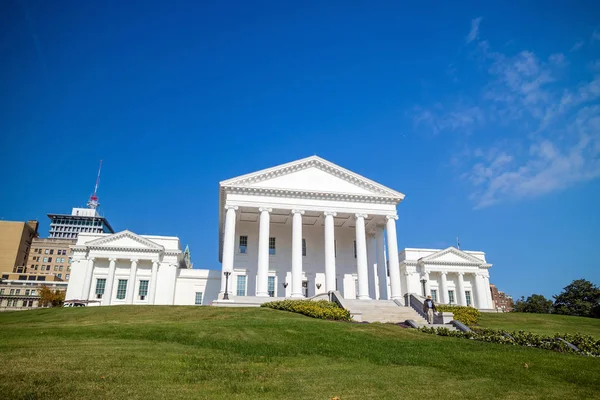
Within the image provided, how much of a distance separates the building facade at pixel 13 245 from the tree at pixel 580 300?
129m

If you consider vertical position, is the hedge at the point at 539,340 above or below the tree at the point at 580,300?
below

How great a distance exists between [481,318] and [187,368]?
2653 centimetres

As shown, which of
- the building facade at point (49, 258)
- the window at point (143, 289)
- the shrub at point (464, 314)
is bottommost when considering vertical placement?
the shrub at point (464, 314)

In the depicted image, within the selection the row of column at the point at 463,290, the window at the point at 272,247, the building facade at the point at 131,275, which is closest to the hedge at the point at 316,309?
the window at the point at 272,247

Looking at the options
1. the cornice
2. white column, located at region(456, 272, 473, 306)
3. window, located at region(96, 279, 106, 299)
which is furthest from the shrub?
window, located at region(96, 279, 106, 299)

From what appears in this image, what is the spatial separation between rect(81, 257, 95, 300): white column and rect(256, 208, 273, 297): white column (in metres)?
20.6

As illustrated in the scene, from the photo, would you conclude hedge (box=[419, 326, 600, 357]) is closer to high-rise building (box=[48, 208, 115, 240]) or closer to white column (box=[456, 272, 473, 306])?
white column (box=[456, 272, 473, 306])

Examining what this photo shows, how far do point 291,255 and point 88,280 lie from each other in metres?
22.7

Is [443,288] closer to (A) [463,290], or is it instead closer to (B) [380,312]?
(A) [463,290]

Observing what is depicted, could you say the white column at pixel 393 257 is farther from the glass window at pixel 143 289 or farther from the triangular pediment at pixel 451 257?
the glass window at pixel 143 289

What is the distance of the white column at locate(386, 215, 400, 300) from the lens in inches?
1503

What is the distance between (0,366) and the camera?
977 centimetres

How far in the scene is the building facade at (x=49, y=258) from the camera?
124 m

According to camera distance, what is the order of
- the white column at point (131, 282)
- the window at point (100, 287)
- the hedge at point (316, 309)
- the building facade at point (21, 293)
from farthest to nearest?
the building facade at point (21, 293) < the window at point (100, 287) < the white column at point (131, 282) < the hedge at point (316, 309)
